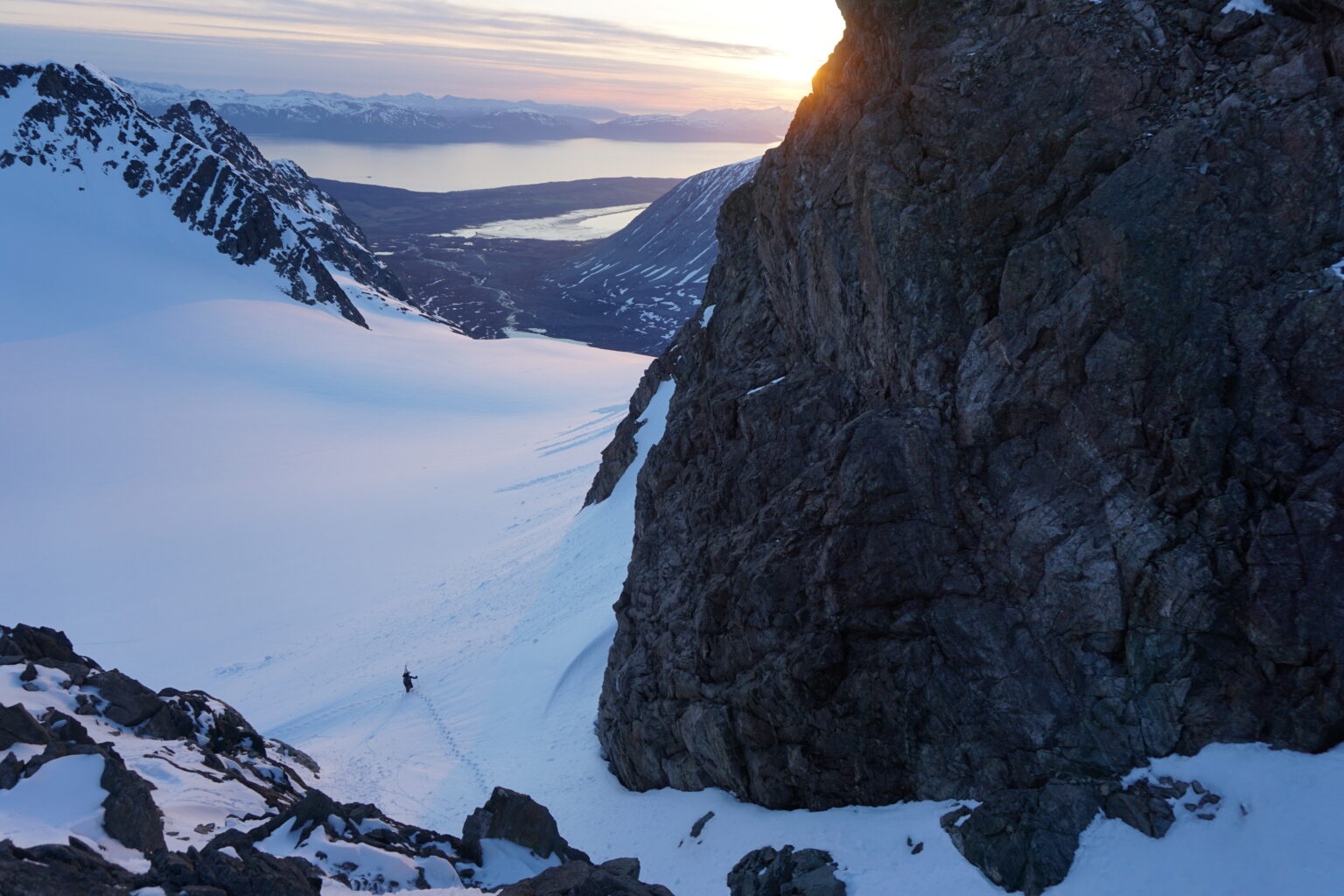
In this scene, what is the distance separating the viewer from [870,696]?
12773 mm

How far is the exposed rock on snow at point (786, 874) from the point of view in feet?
37.9

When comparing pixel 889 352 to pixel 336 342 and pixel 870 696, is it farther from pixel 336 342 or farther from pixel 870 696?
pixel 336 342

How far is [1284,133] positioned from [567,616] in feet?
65.9

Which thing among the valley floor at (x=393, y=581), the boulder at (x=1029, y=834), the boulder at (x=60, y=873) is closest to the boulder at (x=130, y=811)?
the boulder at (x=60, y=873)

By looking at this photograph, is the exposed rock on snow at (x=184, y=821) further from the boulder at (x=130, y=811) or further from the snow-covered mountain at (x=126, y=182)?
the snow-covered mountain at (x=126, y=182)

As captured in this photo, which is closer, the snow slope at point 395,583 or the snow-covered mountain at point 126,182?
the snow slope at point 395,583

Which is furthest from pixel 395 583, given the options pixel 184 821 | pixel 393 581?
pixel 184 821

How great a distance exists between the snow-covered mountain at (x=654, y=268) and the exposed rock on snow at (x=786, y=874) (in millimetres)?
107052

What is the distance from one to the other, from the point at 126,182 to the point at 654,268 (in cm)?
8017

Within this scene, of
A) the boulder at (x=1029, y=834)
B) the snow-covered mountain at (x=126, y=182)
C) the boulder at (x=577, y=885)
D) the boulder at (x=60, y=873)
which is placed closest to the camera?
the boulder at (x=60, y=873)

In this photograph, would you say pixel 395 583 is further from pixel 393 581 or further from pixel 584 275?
pixel 584 275

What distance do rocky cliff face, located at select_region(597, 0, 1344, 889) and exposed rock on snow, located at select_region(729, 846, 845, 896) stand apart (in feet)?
4.07

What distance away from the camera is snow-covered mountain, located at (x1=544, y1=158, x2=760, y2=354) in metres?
130

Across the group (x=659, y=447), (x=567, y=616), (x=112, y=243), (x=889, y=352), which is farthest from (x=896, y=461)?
(x=112, y=243)
